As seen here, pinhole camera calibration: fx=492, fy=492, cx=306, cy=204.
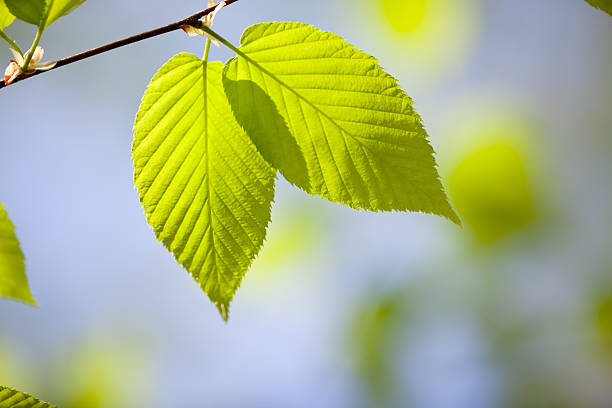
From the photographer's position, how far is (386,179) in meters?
0.68

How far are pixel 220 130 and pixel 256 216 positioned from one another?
0.14 metres

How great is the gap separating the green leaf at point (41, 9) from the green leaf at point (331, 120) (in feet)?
0.70

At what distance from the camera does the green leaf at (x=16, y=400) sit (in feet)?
1.73

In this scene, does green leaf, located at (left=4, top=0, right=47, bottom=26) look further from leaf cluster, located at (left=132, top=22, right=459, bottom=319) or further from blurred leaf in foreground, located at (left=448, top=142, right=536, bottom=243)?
blurred leaf in foreground, located at (left=448, top=142, right=536, bottom=243)

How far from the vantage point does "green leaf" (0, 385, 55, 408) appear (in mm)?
526

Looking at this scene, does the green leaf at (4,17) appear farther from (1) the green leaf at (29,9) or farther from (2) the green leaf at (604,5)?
(2) the green leaf at (604,5)

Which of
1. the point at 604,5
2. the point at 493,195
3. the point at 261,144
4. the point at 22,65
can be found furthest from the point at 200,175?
the point at 493,195

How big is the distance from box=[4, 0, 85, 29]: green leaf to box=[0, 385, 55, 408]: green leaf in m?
0.42

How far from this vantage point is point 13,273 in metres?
0.62

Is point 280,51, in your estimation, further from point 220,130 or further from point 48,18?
point 48,18

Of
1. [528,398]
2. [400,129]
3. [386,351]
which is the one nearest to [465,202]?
[386,351]

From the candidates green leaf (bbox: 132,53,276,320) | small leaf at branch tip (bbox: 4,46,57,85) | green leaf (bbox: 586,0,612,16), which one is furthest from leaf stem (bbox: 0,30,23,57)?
green leaf (bbox: 586,0,612,16)

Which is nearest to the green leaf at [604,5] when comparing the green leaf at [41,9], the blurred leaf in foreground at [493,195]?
the green leaf at [41,9]

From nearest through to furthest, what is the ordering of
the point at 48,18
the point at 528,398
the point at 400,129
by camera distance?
the point at 48,18, the point at 400,129, the point at 528,398
